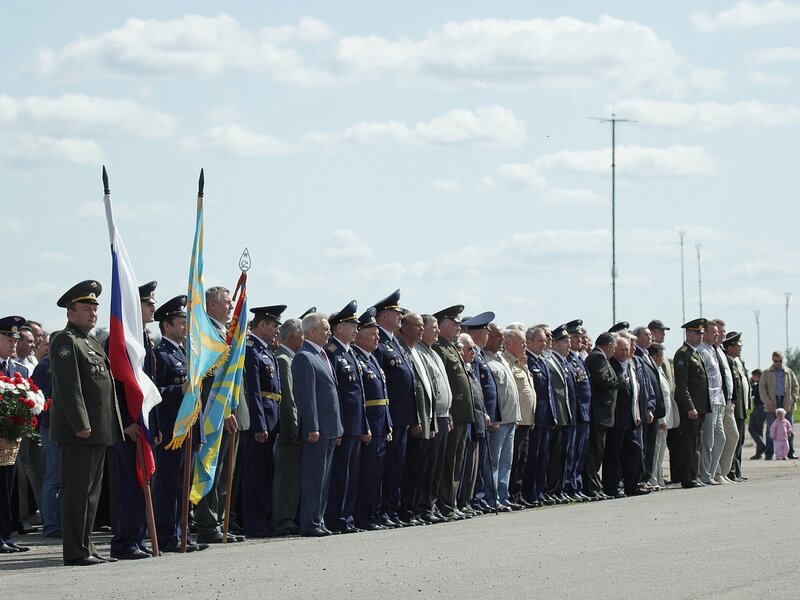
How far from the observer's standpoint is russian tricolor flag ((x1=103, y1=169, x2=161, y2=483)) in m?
11.2

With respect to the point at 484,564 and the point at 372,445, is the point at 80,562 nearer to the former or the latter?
the point at 484,564

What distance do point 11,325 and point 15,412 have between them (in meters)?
2.22

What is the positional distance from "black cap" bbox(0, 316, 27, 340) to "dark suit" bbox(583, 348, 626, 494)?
6933mm

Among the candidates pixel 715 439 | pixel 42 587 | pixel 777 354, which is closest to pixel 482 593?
pixel 42 587

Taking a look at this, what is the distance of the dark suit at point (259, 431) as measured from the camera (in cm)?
1311

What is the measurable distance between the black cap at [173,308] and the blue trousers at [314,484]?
1.93m

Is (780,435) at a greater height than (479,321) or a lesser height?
lesser

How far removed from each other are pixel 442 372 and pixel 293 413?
1.85 meters

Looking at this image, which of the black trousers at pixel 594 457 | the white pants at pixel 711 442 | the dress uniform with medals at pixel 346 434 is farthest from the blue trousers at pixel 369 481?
the white pants at pixel 711 442

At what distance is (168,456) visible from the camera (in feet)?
39.1

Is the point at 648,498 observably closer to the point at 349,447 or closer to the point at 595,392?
the point at 595,392

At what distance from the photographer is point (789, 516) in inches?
536

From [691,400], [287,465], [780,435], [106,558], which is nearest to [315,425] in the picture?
[287,465]

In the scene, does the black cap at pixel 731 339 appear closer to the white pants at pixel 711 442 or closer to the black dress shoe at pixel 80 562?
the white pants at pixel 711 442
